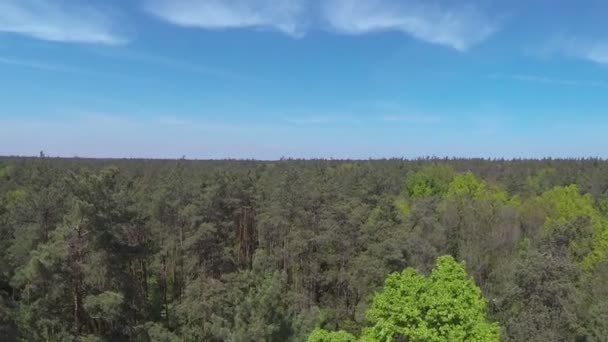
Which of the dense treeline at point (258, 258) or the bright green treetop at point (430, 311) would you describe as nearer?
the bright green treetop at point (430, 311)

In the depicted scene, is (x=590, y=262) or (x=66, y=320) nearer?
(x=66, y=320)

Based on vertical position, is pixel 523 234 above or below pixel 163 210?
below

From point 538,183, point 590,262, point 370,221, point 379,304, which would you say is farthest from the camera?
point 538,183

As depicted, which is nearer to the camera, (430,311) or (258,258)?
(430,311)

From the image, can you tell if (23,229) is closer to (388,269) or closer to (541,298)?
(388,269)

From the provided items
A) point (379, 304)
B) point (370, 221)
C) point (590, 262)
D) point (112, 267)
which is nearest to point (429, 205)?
point (590, 262)

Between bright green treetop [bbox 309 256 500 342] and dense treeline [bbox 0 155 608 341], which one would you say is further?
dense treeline [bbox 0 155 608 341]

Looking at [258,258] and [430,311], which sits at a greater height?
[430,311]

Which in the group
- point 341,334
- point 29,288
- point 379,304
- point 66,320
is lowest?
point 66,320
